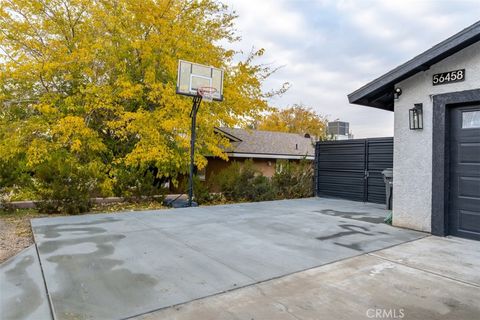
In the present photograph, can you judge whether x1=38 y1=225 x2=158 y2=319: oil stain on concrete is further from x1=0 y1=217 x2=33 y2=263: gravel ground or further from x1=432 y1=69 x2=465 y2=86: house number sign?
x1=432 y1=69 x2=465 y2=86: house number sign

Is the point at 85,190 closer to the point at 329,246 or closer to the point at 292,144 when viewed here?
the point at 329,246

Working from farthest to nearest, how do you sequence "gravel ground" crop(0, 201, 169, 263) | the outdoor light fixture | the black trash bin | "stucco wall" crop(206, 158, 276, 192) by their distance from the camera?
1. "stucco wall" crop(206, 158, 276, 192)
2. the black trash bin
3. the outdoor light fixture
4. "gravel ground" crop(0, 201, 169, 263)

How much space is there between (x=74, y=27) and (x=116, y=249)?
29.9ft

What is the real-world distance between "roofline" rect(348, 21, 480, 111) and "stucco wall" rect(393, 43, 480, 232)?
18cm

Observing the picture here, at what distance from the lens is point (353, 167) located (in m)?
10.5

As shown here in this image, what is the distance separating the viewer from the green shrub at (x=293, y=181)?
1114 centimetres

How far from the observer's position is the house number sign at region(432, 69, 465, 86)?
545 centimetres

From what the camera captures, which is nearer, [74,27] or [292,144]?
[74,27]

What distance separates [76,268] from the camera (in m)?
3.66

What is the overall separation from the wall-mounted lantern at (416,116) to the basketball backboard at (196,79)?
5043mm

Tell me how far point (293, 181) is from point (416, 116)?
18.8ft

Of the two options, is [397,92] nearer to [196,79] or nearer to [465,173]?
[465,173]

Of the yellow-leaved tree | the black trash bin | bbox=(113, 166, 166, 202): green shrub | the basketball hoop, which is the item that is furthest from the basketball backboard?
the black trash bin

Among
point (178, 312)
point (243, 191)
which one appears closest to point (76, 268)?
point (178, 312)
